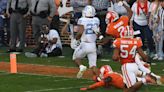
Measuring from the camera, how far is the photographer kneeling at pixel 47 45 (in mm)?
18344

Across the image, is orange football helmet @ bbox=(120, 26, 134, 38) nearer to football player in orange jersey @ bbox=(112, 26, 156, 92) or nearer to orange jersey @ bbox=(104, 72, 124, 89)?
football player in orange jersey @ bbox=(112, 26, 156, 92)

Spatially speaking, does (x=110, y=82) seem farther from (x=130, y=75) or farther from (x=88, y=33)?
(x=88, y=33)

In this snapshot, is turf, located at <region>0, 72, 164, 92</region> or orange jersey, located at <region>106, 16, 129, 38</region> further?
orange jersey, located at <region>106, 16, 129, 38</region>

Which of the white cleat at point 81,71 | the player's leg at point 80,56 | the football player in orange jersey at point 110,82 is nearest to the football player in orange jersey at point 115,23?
the football player in orange jersey at point 110,82

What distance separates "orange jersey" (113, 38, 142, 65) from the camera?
403 inches

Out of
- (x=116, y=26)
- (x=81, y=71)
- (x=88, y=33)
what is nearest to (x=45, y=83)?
(x=81, y=71)

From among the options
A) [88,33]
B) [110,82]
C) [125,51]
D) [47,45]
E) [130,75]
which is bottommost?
[47,45]

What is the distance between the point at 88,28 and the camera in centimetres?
1300

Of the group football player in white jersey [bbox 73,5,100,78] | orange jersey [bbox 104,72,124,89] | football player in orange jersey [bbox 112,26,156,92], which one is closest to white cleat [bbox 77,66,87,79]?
football player in white jersey [bbox 73,5,100,78]

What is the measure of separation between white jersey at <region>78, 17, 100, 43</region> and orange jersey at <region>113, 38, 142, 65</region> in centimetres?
274

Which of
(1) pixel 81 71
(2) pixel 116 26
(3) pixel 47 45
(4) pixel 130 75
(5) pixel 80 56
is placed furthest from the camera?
(3) pixel 47 45

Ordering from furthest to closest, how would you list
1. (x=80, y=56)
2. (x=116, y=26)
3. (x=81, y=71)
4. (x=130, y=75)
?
(x=80, y=56), (x=81, y=71), (x=116, y=26), (x=130, y=75)

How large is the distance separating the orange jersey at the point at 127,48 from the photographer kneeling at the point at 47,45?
814cm

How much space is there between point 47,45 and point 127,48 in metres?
8.51
